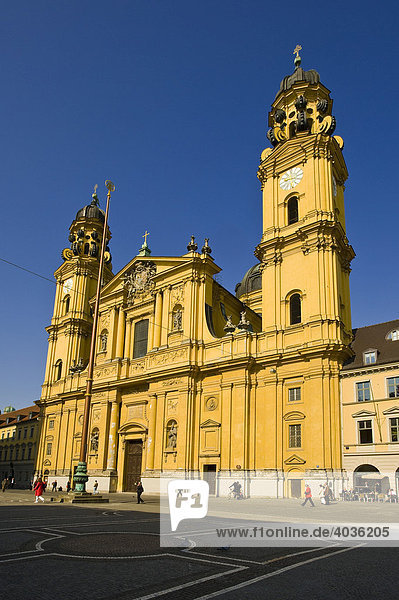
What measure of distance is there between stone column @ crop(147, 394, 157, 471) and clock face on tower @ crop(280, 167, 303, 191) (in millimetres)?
21114

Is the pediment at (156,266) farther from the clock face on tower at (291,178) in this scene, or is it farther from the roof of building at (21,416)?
the roof of building at (21,416)

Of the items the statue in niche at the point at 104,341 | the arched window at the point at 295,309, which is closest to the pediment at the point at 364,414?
the arched window at the point at 295,309

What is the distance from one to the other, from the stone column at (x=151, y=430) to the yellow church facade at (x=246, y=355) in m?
0.09

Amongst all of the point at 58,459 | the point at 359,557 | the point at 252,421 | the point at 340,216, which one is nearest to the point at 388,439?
the point at 252,421

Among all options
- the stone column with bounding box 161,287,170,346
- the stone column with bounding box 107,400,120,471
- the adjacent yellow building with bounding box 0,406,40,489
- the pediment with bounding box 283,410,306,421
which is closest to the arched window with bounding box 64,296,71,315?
the stone column with bounding box 107,400,120,471

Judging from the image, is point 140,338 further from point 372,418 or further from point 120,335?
point 372,418

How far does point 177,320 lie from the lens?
140 feet

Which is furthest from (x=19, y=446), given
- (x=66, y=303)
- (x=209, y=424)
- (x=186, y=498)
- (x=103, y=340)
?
(x=186, y=498)

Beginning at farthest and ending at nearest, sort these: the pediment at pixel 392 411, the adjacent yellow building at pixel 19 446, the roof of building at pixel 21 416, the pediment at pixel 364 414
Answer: the roof of building at pixel 21 416 → the adjacent yellow building at pixel 19 446 → the pediment at pixel 364 414 → the pediment at pixel 392 411

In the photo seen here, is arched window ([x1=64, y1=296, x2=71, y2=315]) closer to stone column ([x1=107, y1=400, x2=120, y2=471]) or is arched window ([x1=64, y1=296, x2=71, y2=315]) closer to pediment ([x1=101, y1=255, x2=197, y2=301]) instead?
pediment ([x1=101, y1=255, x2=197, y2=301])

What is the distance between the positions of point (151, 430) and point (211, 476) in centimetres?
687

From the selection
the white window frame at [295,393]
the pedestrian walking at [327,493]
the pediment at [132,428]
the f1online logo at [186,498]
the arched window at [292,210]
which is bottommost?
the pedestrian walking at [327,493]

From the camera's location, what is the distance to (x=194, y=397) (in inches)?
1563

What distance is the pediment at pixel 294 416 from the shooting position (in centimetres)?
3358
